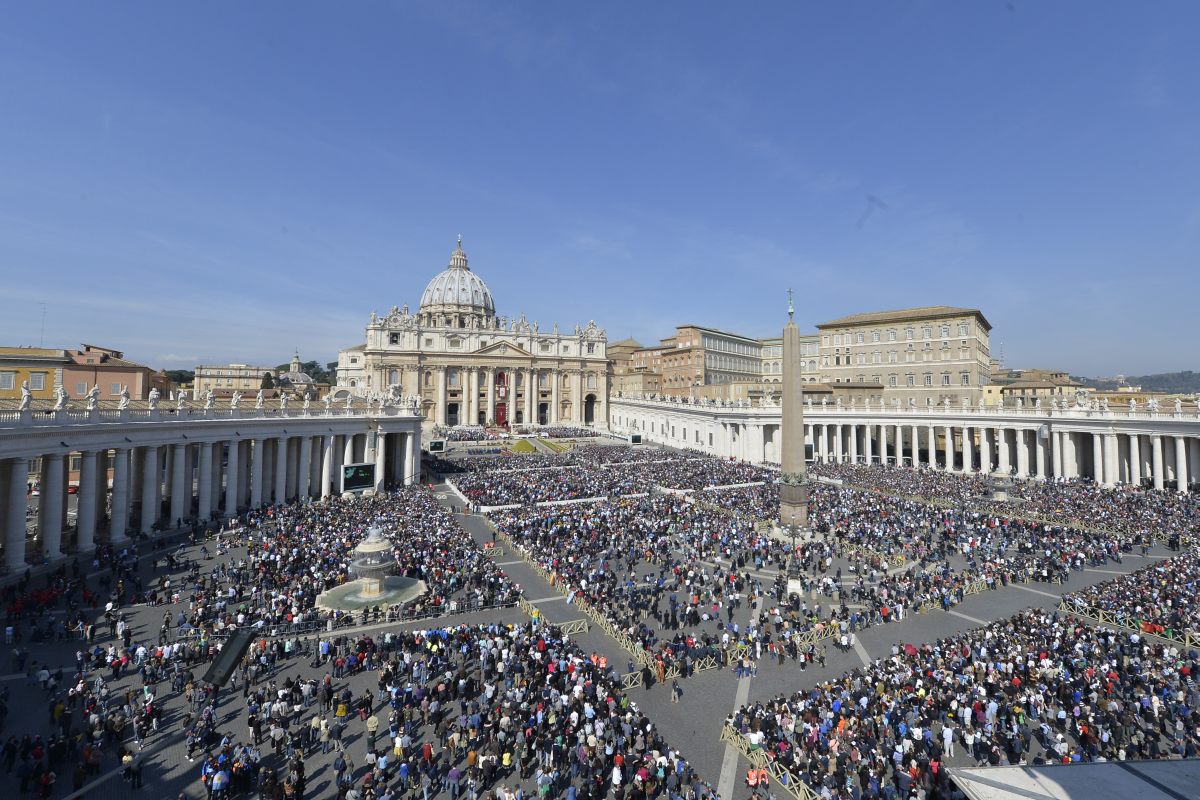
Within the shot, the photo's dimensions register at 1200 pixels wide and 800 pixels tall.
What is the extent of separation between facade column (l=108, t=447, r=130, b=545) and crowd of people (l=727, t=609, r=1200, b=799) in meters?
27.3

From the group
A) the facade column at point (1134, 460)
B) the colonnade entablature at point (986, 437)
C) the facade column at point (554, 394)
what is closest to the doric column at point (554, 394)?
the facade column at point (554, 394)

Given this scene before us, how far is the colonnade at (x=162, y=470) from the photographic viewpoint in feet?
73.4

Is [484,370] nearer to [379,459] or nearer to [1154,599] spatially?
[379,459]

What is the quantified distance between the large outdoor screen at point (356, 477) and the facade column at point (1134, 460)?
52784 mm

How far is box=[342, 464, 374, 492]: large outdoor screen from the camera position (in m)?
36.9

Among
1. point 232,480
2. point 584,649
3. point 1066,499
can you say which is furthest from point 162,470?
point 1066,499

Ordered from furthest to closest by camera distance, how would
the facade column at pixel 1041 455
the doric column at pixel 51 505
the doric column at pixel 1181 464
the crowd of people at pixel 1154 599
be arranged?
the facade column at pixel 1041 455
the doric column at pixel 1181 464
the doric column at pixel 51 505
the crowd of people at pixel 1154 599

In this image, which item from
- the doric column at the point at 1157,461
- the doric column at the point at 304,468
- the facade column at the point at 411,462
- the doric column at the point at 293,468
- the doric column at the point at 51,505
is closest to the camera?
the doric column at the point at 51,505

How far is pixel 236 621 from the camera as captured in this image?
16953mm

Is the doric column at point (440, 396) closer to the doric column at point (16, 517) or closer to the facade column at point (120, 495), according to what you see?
the facade column at point (120, 495)

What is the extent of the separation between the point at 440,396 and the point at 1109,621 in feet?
293

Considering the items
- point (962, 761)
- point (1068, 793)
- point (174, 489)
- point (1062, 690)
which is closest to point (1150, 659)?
point (1062, 690)

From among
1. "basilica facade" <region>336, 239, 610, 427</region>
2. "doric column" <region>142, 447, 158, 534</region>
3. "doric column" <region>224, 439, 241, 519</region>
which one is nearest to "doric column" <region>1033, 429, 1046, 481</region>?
"doric column" <region>224, 439, 241, 519</region>

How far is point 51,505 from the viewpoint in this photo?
22.6 meters
